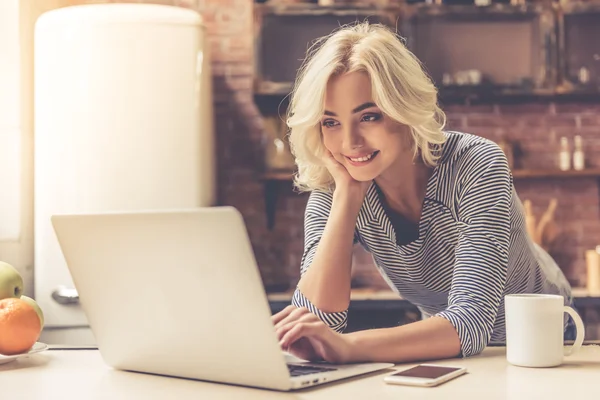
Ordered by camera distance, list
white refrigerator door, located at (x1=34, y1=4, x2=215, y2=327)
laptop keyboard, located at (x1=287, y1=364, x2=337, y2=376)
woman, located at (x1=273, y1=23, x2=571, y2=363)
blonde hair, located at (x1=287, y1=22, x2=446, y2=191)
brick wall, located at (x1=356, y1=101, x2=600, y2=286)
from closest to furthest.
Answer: laptop keyboard, located at (x1=287, y1=364, x2=337, y2=376) < woman, located at (x1=273, y1=23, x2=571, y2=363) < blonde hair, located at (x1=287, y1=22, x2=446, y2=191) < white refrigerator door, located at (x1=34, y1=4, x2=215, y2=327) < brick wall, located at (x1=356, y1=101, x2=600, y2=286)

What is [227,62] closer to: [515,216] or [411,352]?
[515,216]

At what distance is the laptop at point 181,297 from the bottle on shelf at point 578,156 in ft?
9.06

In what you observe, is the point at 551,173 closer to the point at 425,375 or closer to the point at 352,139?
the point at 352,139

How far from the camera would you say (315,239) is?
1605mm

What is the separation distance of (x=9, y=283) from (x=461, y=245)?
791 millimetres

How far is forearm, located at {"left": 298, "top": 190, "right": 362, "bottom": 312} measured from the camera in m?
1.50

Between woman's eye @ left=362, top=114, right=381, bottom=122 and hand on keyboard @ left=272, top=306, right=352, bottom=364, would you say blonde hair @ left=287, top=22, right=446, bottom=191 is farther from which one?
hand on keyboard @ left=272, top=306, right=352, bottom=364

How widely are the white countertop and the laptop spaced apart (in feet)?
0.07

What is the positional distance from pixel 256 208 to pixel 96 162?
104 cm

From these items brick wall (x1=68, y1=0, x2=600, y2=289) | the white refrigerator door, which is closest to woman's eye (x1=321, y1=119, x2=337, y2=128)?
the white refrigerator door

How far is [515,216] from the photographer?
164 centimetres

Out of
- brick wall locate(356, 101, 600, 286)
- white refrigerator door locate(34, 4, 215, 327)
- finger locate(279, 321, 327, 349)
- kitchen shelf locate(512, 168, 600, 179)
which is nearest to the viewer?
finger locate(279, 321, 327, 349)

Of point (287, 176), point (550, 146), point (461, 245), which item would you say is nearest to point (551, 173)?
point (550, 146)

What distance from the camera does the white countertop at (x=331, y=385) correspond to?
3.20 feet
